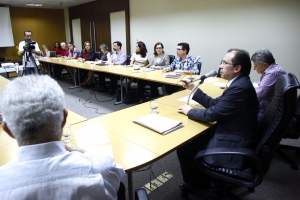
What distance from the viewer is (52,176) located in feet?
1.91

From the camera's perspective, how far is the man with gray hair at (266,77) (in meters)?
2.21

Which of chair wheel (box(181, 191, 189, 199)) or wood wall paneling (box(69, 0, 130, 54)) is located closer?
chair wheel (box(181, 191, 189, 199))

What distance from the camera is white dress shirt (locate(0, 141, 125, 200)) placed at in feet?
1.85

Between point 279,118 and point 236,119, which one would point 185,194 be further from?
point 279,118

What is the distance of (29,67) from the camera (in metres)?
4.70

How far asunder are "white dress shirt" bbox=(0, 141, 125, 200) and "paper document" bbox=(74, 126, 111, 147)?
0.68 metres

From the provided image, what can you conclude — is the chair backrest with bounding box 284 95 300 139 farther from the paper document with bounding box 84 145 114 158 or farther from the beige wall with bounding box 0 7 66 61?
the beige wall with bounding box 0 7 66 61

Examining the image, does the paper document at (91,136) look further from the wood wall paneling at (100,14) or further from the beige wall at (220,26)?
the wood wall paneling at (100,14)

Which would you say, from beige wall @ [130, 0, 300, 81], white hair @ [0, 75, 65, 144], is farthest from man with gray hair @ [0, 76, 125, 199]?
beige wall @ [130, 0, 300, 81]

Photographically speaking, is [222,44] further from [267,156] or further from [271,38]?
[267,156]

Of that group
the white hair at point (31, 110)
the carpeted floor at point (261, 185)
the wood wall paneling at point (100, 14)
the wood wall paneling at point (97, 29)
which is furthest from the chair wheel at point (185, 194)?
the wood wall paneling at point (97, 29)

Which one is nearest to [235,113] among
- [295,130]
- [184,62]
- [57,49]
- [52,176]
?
[295,130]

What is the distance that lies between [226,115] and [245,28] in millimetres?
3687

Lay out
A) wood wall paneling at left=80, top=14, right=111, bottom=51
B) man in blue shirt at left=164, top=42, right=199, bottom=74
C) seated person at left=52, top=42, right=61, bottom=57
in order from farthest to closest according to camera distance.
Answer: seated person at left=52, top=42, right=61, bottom=57, wood wall paneling at left=80, top=14, right=111, bottom=51, man in blue shirt at left=164, top=42, right=199, bottom=74
